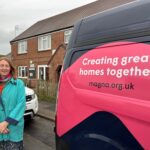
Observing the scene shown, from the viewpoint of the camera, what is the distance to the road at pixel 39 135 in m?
5.79

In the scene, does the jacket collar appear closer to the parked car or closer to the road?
the road

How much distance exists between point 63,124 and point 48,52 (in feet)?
73.9

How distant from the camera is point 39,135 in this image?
665 centimetres

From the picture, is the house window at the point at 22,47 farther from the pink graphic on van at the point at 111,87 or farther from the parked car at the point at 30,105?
the pink graphic on van at the point at 111,87

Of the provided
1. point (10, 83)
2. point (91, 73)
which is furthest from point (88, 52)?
point (10, 83)

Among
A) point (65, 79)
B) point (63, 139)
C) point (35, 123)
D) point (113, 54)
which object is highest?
point (113, 54)

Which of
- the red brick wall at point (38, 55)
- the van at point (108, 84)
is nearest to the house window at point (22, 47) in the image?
the red brick wall at point (38, 55)

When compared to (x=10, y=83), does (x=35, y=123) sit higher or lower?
lower

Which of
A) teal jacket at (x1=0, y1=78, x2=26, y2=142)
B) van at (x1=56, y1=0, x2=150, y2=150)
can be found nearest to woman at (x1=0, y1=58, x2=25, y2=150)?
teal jacket at (x1=0, y1=78, x2=26, y2=142)

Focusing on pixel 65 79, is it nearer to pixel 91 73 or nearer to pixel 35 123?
pixel 91 73

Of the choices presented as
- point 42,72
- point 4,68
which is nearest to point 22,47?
point 42,72

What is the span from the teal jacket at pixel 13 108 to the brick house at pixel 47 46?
16595 millimetres

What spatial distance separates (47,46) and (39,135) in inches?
755

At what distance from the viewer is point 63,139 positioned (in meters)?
2.86
